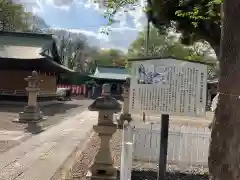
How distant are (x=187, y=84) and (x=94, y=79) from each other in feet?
175

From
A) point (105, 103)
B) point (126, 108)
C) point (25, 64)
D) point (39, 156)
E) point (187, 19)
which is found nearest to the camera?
point (105, 103)

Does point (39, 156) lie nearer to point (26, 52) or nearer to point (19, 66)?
point (19, 66)

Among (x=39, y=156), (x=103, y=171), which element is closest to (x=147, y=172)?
(x=103, y=171)

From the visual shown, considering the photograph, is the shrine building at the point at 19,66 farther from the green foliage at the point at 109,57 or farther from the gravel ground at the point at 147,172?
the green foliage at the point at 109,57

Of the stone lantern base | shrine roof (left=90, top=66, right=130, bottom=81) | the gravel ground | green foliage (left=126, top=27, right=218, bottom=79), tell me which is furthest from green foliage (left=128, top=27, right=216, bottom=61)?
the gravel ground

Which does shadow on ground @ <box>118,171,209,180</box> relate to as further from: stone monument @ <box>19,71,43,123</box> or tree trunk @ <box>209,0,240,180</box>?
stone monument @ <box>19,71,43,123</box>

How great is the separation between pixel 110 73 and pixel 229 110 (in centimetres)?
5850

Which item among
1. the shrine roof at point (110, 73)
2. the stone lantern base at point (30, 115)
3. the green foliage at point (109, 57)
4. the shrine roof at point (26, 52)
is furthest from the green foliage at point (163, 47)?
the stone lantern base at point (30, 115)

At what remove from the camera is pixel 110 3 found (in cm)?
873

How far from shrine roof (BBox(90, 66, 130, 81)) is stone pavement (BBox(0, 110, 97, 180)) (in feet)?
152

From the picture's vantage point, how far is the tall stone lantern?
19.8 feet

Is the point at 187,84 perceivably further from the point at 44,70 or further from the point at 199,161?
the point at 44,70

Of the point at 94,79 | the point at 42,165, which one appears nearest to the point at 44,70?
the point at 42,165

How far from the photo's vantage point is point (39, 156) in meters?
8.41
